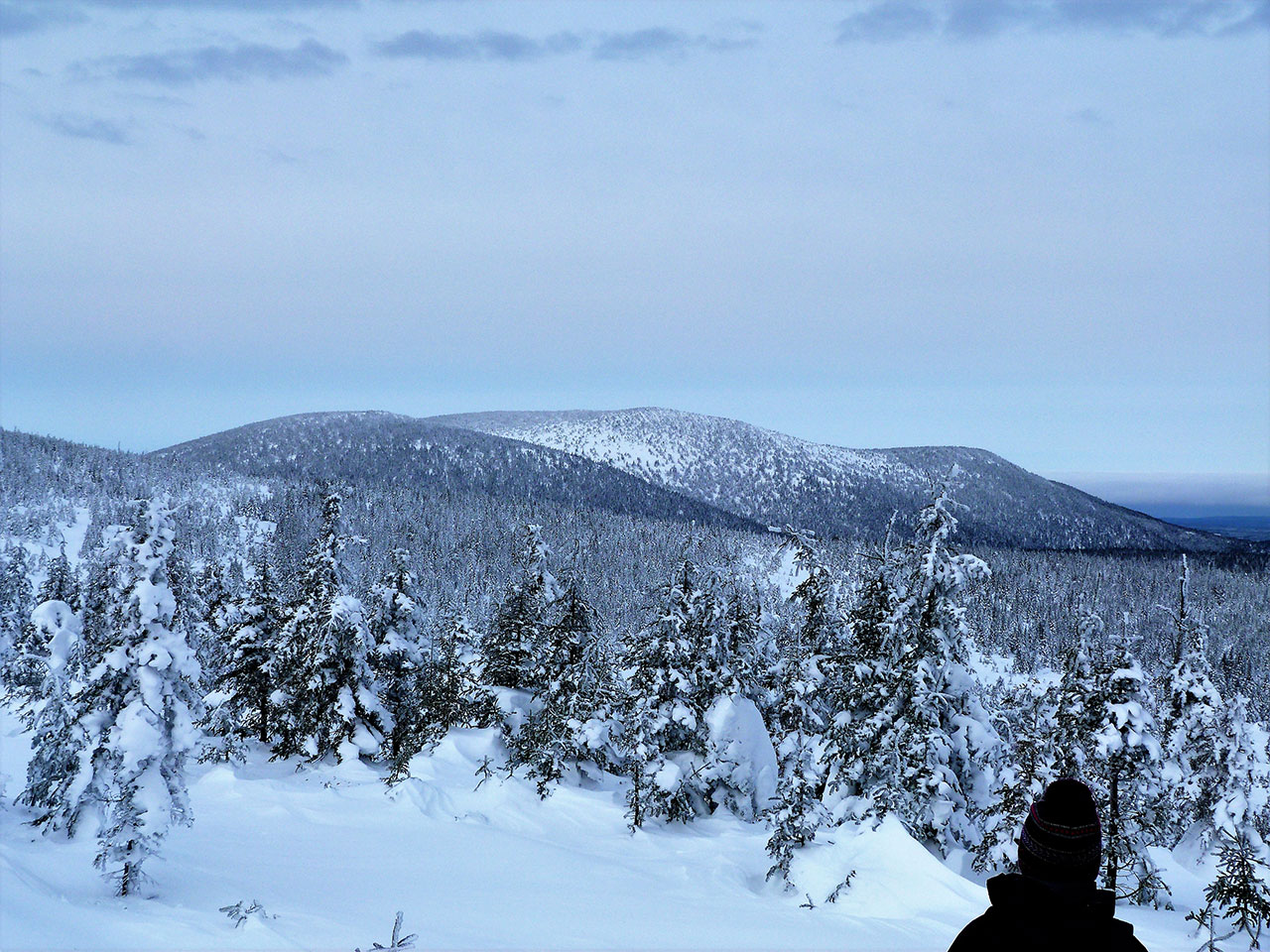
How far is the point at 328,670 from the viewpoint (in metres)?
29.0

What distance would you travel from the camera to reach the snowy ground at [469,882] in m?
12.6

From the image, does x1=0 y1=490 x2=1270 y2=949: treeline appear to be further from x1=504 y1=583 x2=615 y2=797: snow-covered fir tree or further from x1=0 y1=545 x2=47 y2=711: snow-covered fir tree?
x1=0 y1=545 x2=47 y2=711: snow-covered fir tree

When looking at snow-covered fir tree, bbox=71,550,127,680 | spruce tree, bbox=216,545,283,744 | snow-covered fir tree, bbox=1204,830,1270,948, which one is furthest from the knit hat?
spruce tree, bbox=216,545,283,744

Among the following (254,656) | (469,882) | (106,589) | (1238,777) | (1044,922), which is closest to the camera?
(1044,922)

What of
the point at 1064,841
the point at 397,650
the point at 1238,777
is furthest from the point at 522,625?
the point at 1064,841

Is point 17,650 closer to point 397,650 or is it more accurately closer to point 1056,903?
point 397,650

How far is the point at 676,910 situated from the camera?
1608 cm

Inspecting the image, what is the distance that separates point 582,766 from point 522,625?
5.76 metres

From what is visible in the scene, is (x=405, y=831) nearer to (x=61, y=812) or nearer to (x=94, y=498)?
(x=61, y=812)

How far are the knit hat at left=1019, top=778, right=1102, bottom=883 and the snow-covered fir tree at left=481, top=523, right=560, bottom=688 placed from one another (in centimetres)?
2646

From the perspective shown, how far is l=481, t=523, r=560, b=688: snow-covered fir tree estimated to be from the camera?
94.8 ft

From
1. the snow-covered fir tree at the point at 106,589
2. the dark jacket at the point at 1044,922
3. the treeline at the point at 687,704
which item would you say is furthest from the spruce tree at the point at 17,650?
the dark jacket at the point at 1044,922

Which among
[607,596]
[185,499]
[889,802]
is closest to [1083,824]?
[889,802]

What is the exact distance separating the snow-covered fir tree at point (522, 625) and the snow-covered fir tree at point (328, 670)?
4588 millimetres
